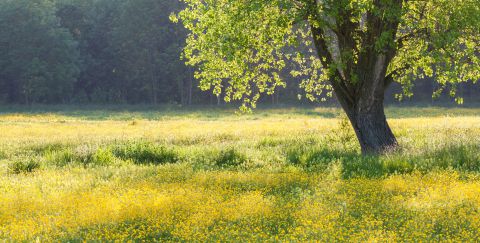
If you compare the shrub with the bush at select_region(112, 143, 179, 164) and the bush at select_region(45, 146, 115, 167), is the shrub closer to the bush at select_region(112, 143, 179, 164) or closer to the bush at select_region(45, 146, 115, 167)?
the bush at select_region(45, 146, 115, 167)

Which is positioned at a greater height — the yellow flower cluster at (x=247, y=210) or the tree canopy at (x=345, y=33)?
the tree canopy at (x=345, y=33)

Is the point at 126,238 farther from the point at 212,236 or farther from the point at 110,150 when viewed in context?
the point at 110,150

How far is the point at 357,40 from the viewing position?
17.0 m

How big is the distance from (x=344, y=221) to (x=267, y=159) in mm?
8119

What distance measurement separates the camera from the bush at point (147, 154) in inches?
689

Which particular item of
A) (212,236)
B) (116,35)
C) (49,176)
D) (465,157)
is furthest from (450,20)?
(116,35)

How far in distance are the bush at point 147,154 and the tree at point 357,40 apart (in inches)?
107

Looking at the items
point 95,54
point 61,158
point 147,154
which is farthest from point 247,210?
point 95,54

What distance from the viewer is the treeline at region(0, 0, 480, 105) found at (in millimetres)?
73062

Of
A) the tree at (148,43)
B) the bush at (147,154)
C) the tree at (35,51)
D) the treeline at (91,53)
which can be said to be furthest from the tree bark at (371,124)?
the tree at (35,51)

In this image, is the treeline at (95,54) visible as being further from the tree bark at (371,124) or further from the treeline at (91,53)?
the tree bark at (371,124)

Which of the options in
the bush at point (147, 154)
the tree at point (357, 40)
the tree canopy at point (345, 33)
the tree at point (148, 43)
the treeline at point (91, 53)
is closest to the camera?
the tree canopy at point (345, 33)

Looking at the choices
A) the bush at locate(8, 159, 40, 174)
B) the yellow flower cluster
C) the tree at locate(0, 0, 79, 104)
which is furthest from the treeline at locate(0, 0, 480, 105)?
the yellow flower cluster

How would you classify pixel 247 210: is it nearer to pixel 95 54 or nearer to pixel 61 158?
pixel 61 158
